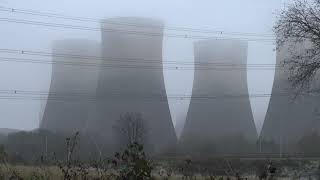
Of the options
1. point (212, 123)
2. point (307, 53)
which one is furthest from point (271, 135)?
point (307, 53)

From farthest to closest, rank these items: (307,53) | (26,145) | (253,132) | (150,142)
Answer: (253,132) → (150,142) → (26,145) → (307,53)

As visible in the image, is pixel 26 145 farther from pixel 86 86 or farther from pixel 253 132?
pixel 253 132

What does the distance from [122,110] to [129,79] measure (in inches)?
103

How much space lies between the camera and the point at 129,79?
147 feet

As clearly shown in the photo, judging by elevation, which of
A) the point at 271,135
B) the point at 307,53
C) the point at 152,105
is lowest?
the point at 271,135

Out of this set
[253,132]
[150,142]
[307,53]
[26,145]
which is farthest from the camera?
[253,132]

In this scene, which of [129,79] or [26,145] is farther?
[129,79]

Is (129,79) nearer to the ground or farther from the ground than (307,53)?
nearer to the ground

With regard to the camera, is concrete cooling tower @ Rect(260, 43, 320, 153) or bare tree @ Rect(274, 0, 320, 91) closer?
bare tree @ Rect(274, 0, 320, 91)

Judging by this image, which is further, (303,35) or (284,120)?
(284,120)

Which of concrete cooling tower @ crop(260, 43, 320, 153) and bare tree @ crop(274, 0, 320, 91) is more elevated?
bare tree @ crop(274, 0, 320, 91)

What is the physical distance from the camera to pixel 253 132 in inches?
1809

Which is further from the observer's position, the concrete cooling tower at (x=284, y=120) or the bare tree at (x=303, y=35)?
the concrete cooling tower at (x=284, y=120)

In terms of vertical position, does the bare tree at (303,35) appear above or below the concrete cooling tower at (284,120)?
above
